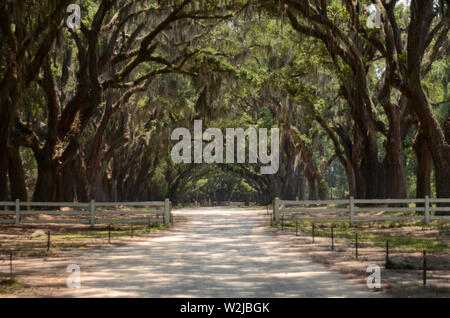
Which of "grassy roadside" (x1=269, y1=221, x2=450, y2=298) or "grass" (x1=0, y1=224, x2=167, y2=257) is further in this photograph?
"grass" (x1=0, y1=224, x2=167, y2=257)

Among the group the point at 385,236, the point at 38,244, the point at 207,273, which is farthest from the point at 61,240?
the point at 385,236

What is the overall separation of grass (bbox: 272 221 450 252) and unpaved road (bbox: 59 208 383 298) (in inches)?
99.7

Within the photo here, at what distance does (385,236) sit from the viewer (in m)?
19.3

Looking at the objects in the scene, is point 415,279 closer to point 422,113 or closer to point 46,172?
point 422,113

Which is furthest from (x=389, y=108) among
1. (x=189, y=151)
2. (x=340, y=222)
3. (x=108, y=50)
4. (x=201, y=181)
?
(x=201, y=181)

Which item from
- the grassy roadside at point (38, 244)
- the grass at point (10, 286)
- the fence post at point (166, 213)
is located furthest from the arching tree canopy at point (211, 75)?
the grass at point (10, 286)

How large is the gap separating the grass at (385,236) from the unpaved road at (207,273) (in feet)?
8.31

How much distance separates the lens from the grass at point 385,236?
630 inches

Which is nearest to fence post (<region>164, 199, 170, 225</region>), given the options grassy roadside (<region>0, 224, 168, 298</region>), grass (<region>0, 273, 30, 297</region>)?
grassy roadside (<region>0, 224, 168, 298</region>)

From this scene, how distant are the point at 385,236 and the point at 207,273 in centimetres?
944

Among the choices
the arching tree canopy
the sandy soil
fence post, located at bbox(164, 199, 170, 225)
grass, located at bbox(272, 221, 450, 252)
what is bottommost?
the sandy soil

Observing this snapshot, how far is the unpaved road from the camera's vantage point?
361 inches

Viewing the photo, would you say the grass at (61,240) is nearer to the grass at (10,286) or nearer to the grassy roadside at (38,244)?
the grassy roadside at (38,244)

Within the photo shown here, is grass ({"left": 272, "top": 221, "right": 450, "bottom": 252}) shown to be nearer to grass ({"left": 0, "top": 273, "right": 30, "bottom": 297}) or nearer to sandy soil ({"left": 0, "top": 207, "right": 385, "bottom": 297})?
sandy soil ({"left": 0, "top": 207, "right": 385, "bottom": 297})
